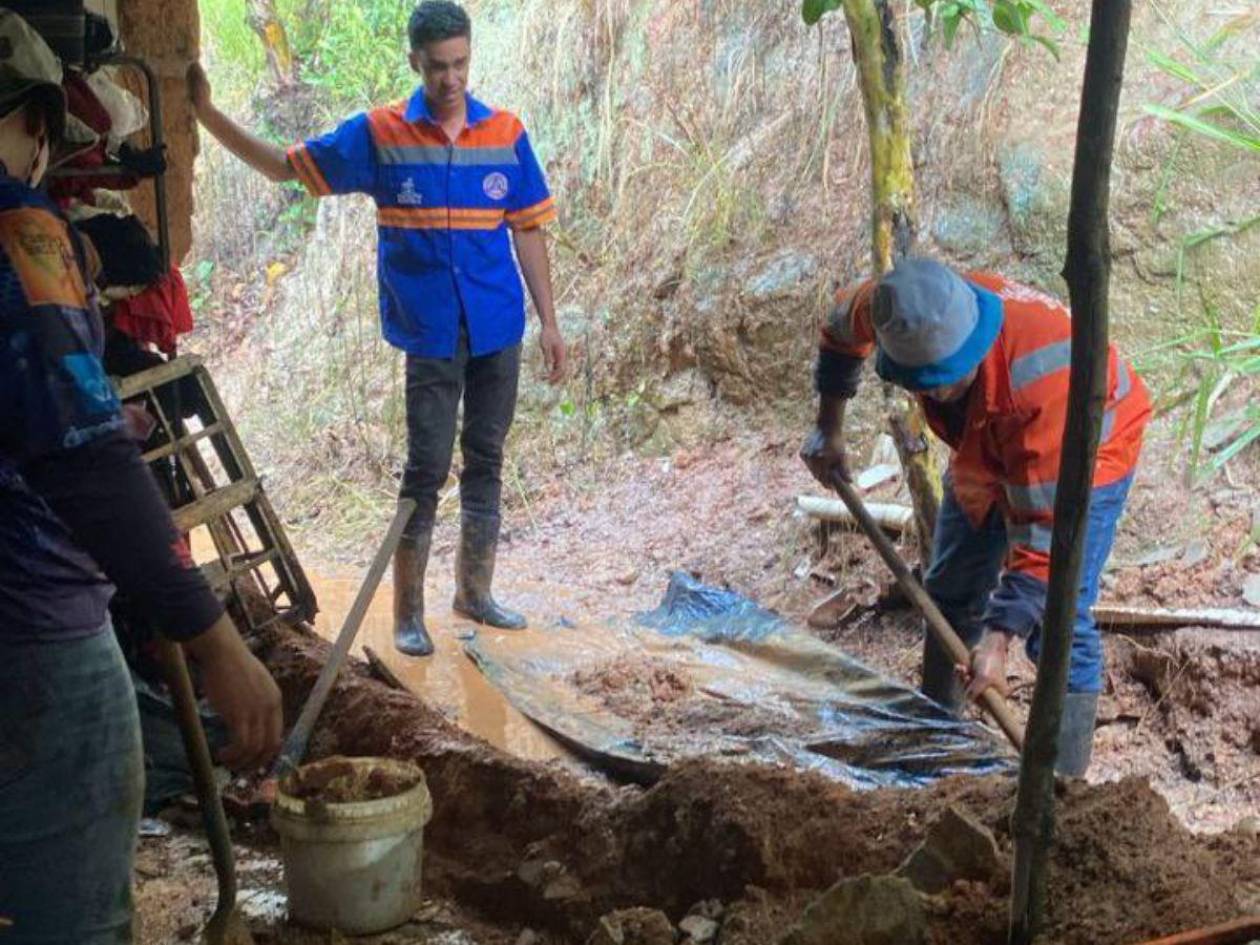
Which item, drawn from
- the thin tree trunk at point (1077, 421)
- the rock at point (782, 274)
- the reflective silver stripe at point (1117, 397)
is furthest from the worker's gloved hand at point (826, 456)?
the rock at point (782, 274)

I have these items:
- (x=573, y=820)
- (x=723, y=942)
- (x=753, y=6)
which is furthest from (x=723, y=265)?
(x=723, y=942)

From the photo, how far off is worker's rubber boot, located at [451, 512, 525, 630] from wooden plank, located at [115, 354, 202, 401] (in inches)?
62.0

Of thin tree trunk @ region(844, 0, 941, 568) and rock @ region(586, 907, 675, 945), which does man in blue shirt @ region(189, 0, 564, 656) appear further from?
rock @ region(586, 907, 675, 945)

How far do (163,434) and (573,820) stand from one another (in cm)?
167

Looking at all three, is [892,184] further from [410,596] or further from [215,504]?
[215,504]

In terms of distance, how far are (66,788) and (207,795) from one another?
0.64 meters

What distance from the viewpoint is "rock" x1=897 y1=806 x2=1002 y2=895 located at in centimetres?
253

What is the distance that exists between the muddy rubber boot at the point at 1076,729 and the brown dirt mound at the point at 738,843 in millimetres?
830

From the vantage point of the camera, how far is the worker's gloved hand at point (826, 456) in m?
4.45

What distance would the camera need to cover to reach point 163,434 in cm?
412

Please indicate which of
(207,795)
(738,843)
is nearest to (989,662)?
(738,843)

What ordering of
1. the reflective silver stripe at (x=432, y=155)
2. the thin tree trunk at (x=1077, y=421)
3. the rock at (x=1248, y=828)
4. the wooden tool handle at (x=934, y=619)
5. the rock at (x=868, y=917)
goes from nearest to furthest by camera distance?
the thin tree trunk at (x=1077, y=421) < the rock at (x=868, y=917) < the rock at (x=1248, y=828) < the wooden tool handle at (x=934, y=619) < the reflective silver stripe at (x=432, y=155)

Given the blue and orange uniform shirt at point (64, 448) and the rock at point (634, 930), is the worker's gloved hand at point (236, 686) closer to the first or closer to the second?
the blue and orange uniform shirt at point (64, 448)

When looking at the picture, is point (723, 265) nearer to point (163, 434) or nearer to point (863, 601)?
point (863, 601)
